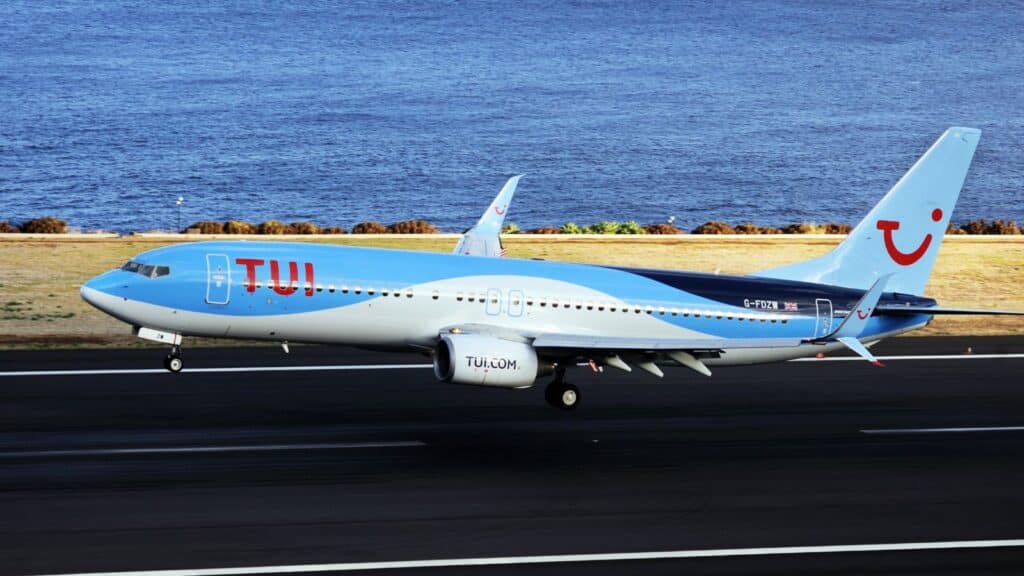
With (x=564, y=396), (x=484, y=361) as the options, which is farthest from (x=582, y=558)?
(x=564, y=396)

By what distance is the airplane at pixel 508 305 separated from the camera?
33.9 m

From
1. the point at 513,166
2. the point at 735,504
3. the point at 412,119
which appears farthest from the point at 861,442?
the point at 412,119

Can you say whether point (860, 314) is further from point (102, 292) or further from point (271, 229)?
point (271, 229)

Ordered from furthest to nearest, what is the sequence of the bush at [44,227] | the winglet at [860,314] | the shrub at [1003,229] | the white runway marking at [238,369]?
the shrub at [1003,229]
the bush at [44,227]
the white runway marking at [238,369]
the winglet at [860,314]

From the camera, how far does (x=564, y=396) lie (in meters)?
35.8

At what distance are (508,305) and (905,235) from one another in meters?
11.7

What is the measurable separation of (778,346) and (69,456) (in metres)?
15.6

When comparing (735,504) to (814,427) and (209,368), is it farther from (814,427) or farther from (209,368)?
(209,368)

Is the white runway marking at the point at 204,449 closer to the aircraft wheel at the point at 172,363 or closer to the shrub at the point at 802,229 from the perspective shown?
the aircraft wheel at the point at 172,363

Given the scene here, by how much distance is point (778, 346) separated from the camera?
33.1 meters

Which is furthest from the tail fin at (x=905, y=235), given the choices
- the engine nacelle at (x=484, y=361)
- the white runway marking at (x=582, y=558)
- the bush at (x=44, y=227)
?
the bush at (x=44, y=227)

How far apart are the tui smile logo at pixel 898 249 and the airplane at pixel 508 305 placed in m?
0.10

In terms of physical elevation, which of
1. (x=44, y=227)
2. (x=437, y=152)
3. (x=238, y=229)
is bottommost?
(x=437, y=152)

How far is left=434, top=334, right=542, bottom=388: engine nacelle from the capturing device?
3312 cm
